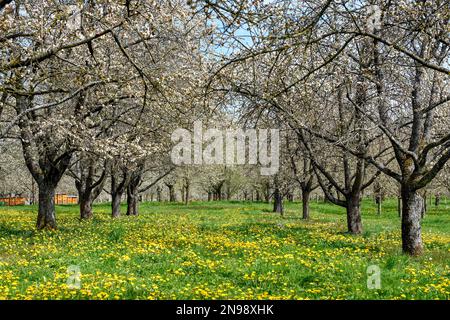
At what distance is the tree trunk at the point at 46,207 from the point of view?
17.5 metres

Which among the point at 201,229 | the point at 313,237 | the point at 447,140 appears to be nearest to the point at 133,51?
the point at 201,229

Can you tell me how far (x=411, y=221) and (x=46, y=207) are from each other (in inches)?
519

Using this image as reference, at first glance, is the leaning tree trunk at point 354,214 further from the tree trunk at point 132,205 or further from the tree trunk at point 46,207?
the tree trunk at point 132,205

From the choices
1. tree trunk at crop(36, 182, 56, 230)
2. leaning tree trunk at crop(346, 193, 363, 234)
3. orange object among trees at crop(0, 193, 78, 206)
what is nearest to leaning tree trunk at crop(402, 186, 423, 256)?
leaning tree trunk at crop(346, 193, 363, 234)

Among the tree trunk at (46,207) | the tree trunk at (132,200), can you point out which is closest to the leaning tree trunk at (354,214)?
the tree trunk at (46,207)

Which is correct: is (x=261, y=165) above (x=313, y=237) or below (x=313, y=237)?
above

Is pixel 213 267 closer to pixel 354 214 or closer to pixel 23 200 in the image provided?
pixel 354 214

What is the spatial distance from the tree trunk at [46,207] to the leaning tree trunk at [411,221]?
41.6 feet

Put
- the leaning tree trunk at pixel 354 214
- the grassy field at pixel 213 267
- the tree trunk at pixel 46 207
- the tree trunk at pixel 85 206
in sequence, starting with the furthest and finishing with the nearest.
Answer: the tree trunk at pixel 85 206 → the leaning tree trunk at pixel 354 214 → the tree trunk at pixel 46 207 → the grassy field at pixel 213 267

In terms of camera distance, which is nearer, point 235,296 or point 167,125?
point 235,296

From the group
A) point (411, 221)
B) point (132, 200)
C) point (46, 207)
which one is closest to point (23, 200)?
point (132, 200)
